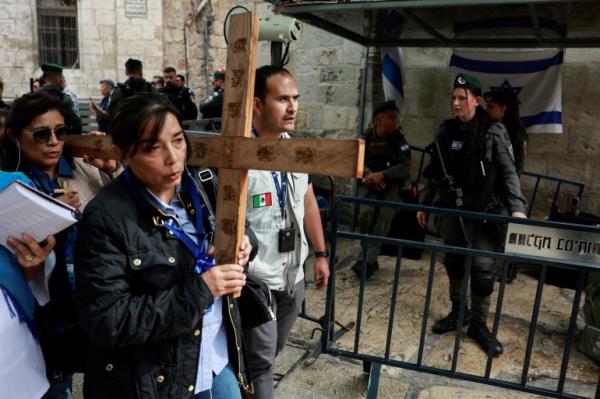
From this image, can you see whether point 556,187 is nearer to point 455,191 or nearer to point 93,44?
point 455,191

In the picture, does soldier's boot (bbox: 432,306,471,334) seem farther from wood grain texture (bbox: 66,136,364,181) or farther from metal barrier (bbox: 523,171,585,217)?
wood grain texture (bbox: 66,136,364,181)

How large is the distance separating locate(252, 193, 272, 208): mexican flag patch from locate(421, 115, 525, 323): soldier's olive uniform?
1.91 metres

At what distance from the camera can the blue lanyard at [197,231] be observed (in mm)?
1392

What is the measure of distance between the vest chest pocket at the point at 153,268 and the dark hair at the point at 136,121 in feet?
1.01

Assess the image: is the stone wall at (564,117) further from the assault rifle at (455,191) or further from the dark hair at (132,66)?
the dark hair at (132,66)

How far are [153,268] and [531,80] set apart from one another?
4.82 metres

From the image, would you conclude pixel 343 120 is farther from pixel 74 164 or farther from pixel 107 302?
pixel 107 302

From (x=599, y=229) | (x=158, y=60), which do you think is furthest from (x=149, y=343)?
(x=158, y=60)

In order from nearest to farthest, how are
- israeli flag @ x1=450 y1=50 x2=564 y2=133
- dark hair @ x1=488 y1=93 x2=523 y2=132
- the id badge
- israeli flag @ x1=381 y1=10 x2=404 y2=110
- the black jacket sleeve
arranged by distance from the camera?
the black jacket sleeve, the id badge, dark hair @ x1=488 y1=93 x2=523 y2=132, israeli flag @ x1=450 y1=50 x2=564 y2=133, israeli flag @ x1=381 y1=10 x2=404 y2=110

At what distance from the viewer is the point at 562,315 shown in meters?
4.05

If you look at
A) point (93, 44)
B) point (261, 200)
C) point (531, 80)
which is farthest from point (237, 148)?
point (93, 44)

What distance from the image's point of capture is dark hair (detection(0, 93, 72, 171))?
183 cm

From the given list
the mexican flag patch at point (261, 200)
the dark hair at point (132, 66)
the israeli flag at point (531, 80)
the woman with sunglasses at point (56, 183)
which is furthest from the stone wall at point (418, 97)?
the woman with sunglasses at point (56, 183)

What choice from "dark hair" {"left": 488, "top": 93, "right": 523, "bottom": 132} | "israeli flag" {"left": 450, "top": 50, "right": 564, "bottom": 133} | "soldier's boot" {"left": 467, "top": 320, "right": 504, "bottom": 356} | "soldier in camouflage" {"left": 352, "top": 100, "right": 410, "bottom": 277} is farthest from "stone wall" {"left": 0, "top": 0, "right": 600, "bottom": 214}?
"soldier's boot" {"left": 467, "top": 320, "right": 504, "bottom": 356}
